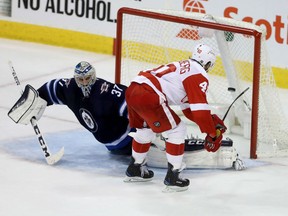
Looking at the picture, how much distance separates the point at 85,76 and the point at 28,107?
48 cm

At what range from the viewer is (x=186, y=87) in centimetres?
573

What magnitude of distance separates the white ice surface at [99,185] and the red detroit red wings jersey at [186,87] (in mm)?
407

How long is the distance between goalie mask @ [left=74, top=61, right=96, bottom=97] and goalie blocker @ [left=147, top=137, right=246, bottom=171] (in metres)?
0.51

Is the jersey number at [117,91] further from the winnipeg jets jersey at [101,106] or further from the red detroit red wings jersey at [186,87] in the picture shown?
the red detroit red wings jersey at [186,87]

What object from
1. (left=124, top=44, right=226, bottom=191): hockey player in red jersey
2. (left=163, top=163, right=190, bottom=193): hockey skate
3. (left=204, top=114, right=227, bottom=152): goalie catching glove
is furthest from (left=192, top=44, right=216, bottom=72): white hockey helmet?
(left=163, top=163, right=190, bottom=193): hockey skate

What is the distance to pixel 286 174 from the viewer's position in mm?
6324

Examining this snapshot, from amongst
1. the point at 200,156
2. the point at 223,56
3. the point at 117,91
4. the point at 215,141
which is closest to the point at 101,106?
the point at 117,91

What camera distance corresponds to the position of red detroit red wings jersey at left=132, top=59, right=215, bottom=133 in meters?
5.68

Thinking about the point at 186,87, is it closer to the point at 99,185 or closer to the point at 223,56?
the point at 99,185

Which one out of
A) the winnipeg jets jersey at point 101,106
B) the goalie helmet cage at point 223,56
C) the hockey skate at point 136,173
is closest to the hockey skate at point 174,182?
the hockey skate at point 136,173

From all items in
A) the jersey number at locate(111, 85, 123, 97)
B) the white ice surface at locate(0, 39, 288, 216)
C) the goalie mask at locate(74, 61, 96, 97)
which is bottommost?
the white ice surface at locate(0, 39, 288, 216)

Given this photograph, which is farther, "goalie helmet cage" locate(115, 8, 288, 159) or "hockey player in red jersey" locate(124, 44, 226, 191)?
"goalie helmet cage" locate(115, 8, 288, 159)

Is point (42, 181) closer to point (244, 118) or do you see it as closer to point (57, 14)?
point (244, 118)

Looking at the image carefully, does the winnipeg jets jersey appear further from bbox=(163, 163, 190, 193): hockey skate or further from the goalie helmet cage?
the goalie helmet cage
